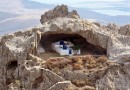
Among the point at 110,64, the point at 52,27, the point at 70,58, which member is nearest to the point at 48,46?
the point at 52,27

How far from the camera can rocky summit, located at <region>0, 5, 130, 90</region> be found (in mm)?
30406

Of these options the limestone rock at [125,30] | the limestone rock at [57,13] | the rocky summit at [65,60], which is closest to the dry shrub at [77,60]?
the rocky summit at [65,60]

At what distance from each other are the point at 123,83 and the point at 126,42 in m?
5.43

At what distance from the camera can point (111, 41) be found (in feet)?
113

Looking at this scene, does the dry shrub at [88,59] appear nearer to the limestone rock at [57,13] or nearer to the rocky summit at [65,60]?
the rocky summit at [65,60]

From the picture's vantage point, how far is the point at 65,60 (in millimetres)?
32125

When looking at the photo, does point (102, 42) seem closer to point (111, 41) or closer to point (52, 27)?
point (111, 41)

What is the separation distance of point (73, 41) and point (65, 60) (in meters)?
5.70

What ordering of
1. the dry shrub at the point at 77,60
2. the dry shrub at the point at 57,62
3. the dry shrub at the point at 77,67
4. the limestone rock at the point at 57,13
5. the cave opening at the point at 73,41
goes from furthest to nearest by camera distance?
the limestone rock at the point at 57,13 → the cave opening at the point at 73,41 → the dry shrub at the point at 77,60 → the dry shrub at the point at 57,62 → the dry shrub at the point at 77,67

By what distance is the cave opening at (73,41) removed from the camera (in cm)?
3634

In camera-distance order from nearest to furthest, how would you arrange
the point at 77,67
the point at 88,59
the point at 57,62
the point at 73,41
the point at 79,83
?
the point at 79,83
the point at 77,67
the point at 57,62
the point at 88,59
the point at 73,41

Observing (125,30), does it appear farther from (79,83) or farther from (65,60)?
(79,83)

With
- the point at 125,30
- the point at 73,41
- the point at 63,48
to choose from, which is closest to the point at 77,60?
the point at 63,48

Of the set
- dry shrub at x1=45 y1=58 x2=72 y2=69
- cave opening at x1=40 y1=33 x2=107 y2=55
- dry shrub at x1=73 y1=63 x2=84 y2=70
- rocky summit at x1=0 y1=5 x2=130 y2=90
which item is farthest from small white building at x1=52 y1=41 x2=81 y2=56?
dry shrub at x1=73 y1=63 x2=84 y2=70
